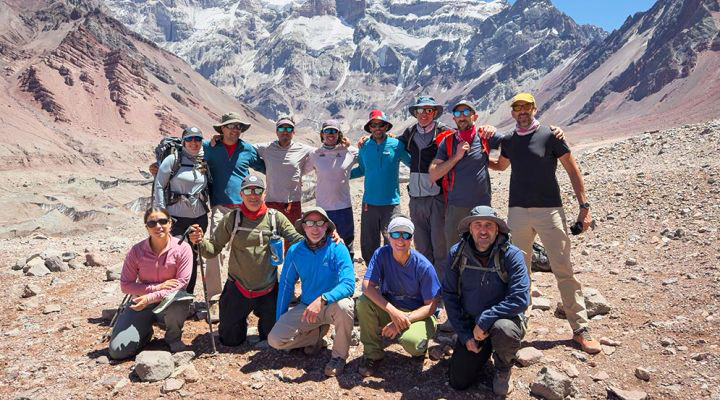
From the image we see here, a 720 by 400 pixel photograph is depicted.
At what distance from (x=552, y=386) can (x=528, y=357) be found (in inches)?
23.6

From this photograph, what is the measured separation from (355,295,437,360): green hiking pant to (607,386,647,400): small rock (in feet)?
5.74

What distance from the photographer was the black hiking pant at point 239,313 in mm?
5879

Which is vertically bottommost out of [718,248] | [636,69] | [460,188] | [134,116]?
[718,248]

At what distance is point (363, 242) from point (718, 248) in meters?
5.67

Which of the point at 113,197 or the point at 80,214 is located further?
the point at 113,197

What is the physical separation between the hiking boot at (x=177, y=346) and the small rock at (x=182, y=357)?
243 millimetres

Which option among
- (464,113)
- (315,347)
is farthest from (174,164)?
(464,113)

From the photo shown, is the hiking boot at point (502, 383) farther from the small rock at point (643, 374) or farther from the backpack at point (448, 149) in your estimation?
the backpack at point (448, 149)

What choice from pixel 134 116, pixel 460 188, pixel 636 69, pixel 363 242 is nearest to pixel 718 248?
pixel 460 188

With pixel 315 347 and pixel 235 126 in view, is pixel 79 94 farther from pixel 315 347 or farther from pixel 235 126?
pixel 315 347

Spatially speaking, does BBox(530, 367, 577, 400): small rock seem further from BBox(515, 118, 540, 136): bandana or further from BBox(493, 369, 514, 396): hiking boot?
BBox(515, 118, 540, 136): bandana

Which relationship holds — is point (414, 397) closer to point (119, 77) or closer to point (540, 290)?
point (540, 290)

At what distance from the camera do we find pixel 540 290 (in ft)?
25.2

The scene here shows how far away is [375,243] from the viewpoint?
696 cm
